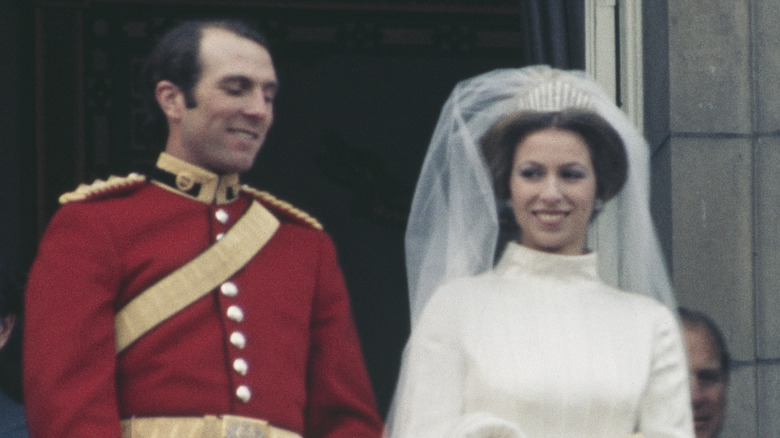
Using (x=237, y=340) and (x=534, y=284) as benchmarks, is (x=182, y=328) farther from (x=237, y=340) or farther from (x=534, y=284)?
(x=534, y=284)

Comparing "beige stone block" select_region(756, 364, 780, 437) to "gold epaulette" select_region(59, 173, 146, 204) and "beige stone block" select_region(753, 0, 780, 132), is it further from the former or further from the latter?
"gold epaulette" select_region(59, 173, 146, 204)

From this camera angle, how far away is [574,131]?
339 centimetres

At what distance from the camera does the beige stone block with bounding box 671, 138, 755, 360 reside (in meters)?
4.46

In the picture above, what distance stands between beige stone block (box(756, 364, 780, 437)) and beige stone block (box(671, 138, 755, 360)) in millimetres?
66

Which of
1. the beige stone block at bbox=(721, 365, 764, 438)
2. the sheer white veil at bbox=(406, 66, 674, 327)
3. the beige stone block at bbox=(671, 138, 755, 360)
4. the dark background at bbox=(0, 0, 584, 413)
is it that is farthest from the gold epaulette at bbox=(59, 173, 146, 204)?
the dark background at bbox=(0, 0, 584, 413)

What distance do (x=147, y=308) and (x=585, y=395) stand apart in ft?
2.94

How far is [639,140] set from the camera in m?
3.54

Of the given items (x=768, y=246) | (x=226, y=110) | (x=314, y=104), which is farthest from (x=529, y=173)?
(x=314, y=104)

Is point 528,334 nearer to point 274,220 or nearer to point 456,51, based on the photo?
point 274,220

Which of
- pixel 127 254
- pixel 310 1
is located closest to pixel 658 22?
pixel 127 254

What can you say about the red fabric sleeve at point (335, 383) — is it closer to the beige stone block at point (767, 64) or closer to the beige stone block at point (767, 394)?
the beige stone block at point (767, 394)

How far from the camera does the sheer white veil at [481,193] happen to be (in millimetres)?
3479

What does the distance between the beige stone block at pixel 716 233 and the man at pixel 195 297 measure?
54.7 inches

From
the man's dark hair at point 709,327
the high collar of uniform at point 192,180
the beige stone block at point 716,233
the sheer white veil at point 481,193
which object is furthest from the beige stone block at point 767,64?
the high collar of uniform at point 192,180
